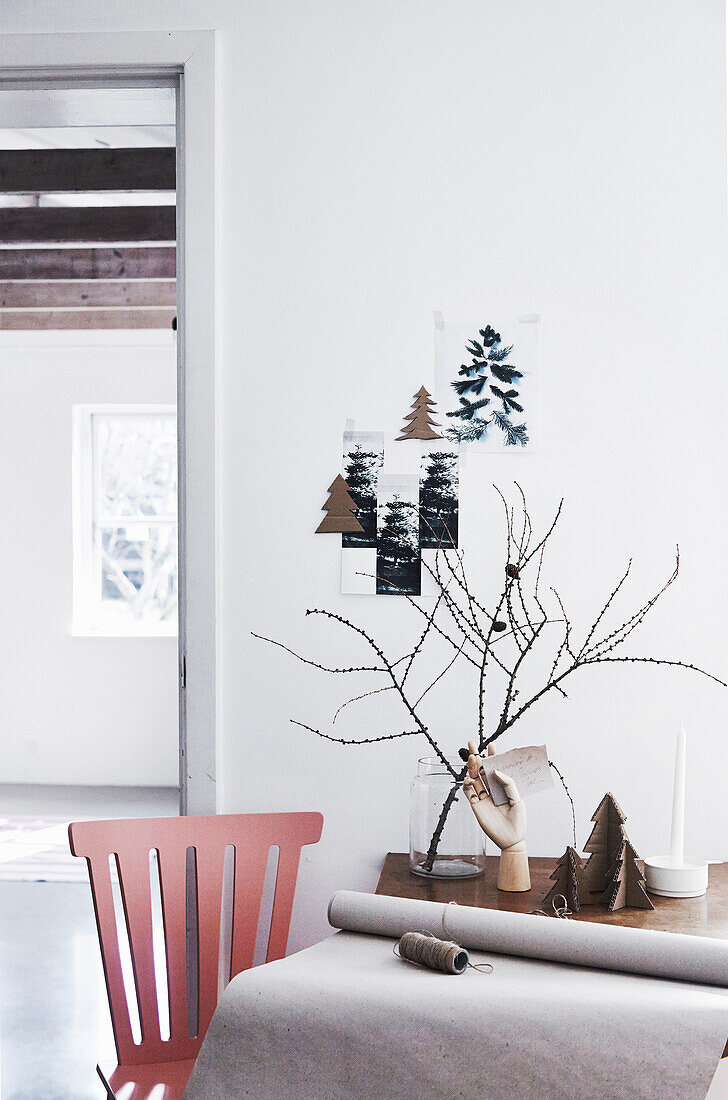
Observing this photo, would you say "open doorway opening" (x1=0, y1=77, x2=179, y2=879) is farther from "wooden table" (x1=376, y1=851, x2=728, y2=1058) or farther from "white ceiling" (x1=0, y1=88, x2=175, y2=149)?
"wooden table" (x1=376, y1=851, x2=728, y2=1058)

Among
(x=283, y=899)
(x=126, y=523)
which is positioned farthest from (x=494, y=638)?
(x=126, y=523)

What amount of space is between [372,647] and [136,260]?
342 cm

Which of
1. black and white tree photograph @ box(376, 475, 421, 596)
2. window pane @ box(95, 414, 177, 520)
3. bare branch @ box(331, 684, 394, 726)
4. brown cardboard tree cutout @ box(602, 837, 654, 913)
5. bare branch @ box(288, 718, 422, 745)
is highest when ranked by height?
window pane @ box(95, 414, 177, 520)

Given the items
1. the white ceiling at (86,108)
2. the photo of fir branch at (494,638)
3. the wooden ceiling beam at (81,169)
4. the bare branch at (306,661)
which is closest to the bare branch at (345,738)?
the photo of fir branch at (494,638)

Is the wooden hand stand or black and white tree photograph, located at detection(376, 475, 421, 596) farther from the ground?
black and white tree photograph, located at detection(376, 475, 421, 596)

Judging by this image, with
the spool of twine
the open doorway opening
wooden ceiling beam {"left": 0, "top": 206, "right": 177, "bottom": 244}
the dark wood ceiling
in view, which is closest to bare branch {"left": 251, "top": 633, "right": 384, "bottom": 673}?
the spool of twine

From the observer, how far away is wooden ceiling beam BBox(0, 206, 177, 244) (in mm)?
4164

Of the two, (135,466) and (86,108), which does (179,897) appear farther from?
(135,466)

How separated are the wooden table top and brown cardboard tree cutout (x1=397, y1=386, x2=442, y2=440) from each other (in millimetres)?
760

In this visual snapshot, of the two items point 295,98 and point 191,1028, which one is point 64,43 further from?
point 191,1028

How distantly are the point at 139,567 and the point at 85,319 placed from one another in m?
1.39

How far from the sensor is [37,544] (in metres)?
5.37

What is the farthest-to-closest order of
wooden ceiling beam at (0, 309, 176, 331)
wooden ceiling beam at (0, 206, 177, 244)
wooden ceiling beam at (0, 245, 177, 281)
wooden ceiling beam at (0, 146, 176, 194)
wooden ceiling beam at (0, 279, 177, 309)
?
wooden ceiling beam at (0, 309, 176, 331)
wooden ceiling beam at (0, 279, 177, 309)
wooden ceiling beam at (0, 245, 177, 281)
wooden ceiling beam at (0, 206, 177, 244)
wooden ceiling beam at (0, 146, 176, 194)

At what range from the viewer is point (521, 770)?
151 centimetres
